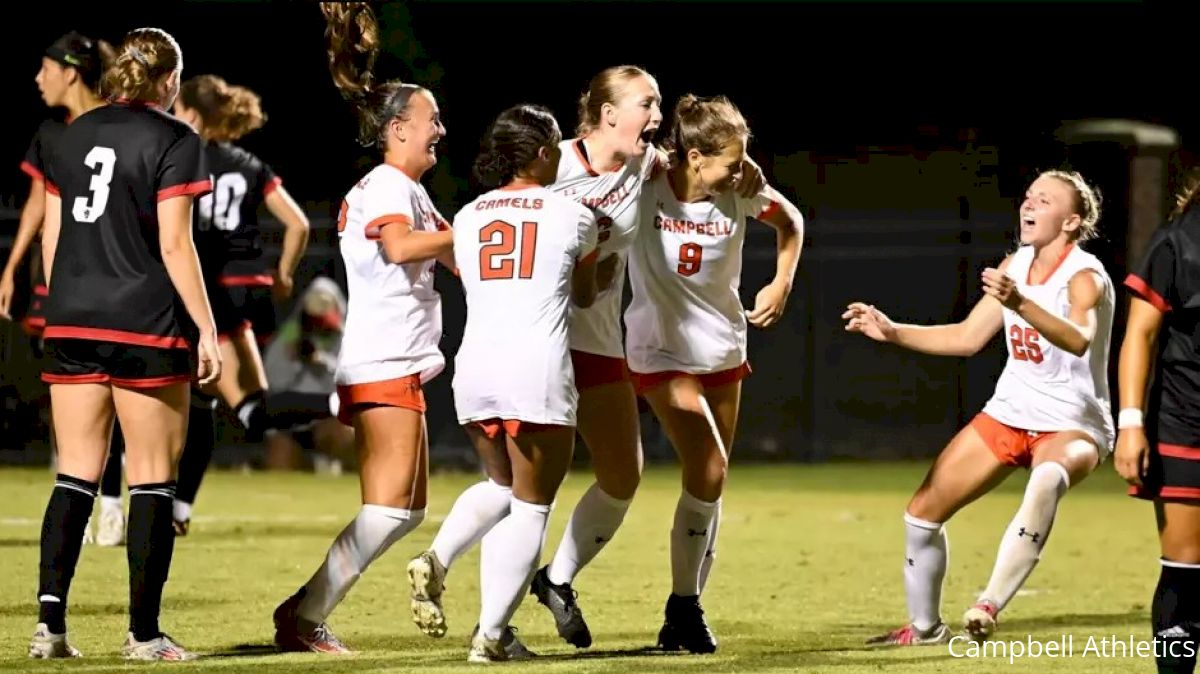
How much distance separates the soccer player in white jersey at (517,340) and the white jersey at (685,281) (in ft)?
1.98

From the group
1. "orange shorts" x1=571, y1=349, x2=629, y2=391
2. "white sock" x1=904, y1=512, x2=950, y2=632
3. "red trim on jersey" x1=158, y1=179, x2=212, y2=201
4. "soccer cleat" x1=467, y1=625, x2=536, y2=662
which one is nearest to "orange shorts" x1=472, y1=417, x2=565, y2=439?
"orange shorts" x1=571, y1=349, x2=629, y2=391

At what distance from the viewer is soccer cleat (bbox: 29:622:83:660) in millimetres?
6270

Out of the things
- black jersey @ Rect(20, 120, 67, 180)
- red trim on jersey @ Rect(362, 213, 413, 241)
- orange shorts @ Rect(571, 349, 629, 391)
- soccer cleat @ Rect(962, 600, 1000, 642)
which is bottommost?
soccer cleat @ Rect(962, 600, 1000, 642)

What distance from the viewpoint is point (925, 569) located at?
6.95 meters

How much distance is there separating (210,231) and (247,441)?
600 cm

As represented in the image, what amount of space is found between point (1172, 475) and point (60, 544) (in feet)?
10.6

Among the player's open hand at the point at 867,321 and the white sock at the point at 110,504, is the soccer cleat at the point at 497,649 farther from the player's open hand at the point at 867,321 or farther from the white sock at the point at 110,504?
the white sock at the point at 110,504

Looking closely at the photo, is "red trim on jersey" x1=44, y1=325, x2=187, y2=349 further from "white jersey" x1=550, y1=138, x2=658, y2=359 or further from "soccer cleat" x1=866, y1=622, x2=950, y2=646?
"soccer cleat" x1=866, y1=622, x2=950, y2=646

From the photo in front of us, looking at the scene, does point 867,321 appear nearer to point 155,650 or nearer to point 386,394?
point 386,394

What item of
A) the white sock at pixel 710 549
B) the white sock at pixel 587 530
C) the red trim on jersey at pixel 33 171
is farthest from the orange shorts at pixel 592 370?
the red trim on jersey at pixel 33 171

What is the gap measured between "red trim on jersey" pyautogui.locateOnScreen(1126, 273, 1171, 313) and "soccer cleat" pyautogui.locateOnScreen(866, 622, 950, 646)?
1.93m

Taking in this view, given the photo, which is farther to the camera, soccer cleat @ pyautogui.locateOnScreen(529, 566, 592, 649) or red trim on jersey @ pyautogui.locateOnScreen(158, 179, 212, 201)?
soccer cleat @ pyautogui.locateOnScreen(529, 566, 592, 649)

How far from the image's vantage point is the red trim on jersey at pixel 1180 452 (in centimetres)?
541

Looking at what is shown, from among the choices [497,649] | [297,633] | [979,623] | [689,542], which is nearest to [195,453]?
[297,633]
